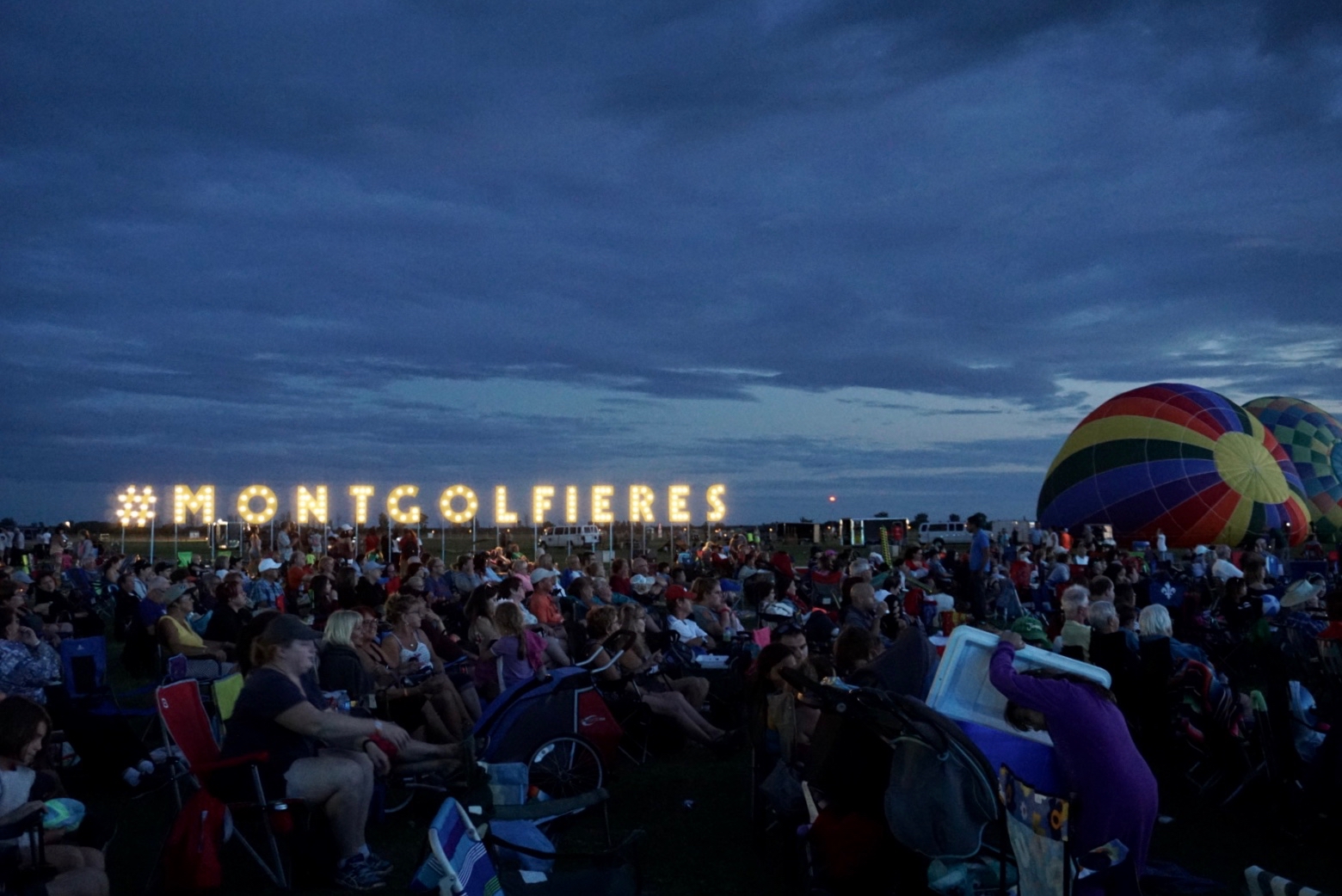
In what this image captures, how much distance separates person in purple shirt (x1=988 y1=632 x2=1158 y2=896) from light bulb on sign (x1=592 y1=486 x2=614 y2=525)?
2386 cm

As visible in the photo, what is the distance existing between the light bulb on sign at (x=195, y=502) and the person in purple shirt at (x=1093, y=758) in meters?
30.1

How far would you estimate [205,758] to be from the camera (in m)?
6.16

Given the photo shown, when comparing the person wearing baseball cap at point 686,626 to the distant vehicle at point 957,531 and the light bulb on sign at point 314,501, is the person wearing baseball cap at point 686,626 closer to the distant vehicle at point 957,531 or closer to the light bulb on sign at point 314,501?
the light bulb on sign at point 314,501

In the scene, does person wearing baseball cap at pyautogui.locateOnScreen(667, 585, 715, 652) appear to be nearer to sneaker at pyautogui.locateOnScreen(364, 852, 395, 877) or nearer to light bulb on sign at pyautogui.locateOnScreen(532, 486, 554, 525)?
sneaker at pyautogui.locateOnScreen(364, 852, 395, 877)

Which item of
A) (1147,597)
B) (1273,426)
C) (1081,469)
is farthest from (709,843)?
(1273,426)

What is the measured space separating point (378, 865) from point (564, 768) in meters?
1.54

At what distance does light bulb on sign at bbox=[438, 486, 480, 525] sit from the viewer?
82.6 feet

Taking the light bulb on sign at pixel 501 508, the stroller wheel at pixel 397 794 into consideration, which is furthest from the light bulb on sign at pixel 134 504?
the stroller wheel at pixel 397 794

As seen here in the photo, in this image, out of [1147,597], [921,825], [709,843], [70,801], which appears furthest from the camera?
[1147,597]

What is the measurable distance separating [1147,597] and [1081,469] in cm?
2255

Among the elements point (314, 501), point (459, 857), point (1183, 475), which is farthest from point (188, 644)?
point (1183, 475)

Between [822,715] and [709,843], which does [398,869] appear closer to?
[709,843]

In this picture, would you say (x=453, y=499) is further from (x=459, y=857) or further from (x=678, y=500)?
(x=459, y=857)

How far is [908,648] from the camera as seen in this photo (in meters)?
6.05
